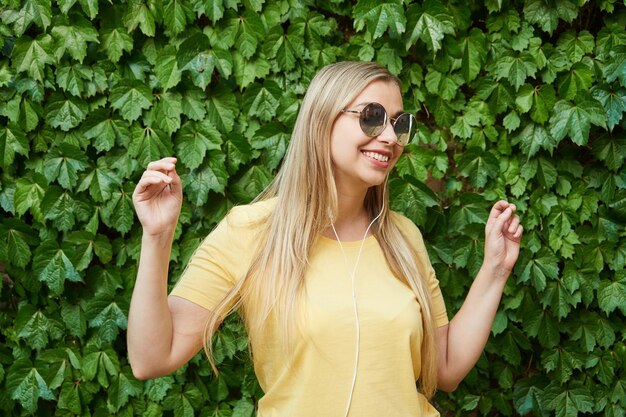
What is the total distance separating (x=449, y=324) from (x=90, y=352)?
120 cm

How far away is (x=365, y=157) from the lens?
5.85ft

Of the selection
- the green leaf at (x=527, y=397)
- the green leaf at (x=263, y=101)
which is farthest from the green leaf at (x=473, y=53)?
the green leaf at (x=527, y=397)

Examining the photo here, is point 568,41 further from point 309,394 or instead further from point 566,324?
point 309,394

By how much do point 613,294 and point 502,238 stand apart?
2.54ft

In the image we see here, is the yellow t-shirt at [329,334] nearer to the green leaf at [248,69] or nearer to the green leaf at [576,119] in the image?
the green leaf at [248,69]

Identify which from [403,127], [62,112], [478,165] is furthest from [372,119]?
[62,112]

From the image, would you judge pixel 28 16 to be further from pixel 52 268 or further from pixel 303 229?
pixel 303 229

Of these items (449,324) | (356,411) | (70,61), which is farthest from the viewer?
(70,61)

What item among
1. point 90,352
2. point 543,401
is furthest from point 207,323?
point 543,401

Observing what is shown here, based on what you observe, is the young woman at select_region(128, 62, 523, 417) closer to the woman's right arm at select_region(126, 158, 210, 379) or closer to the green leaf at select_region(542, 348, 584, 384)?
the woman's right arm at select_region(126, 158, 210, 379)

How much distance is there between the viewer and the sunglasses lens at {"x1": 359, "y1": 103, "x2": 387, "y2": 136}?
5.75 ft

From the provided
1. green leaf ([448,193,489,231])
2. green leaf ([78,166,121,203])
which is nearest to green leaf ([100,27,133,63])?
green leaf ([78,166,121,203])

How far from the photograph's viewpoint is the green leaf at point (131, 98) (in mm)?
2396

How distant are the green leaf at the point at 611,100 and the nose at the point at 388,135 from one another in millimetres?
960
